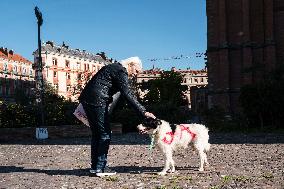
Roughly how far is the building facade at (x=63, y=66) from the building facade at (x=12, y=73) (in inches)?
189

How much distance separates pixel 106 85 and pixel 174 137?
4.89ft

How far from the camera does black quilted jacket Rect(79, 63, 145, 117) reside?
6.82 m

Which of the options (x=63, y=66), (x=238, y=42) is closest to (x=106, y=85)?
(x=238, y=42)

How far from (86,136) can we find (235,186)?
1586 centimetres

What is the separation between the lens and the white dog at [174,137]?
6.65 meters

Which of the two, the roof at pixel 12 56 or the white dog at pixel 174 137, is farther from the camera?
the roof at pixel 12 56

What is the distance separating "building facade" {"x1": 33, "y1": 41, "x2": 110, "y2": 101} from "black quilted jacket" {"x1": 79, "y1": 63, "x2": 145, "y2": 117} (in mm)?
76620

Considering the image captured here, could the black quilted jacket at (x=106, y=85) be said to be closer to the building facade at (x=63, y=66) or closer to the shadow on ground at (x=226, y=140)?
the shadow on ground at (x=226, y=140)

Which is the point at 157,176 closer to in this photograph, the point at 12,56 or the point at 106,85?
the point at 106,85

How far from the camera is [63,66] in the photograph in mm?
90750

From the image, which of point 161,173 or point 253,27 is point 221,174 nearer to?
point 161,173

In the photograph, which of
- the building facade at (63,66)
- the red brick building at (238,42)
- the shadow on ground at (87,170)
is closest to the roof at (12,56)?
the building facade at (63,66)

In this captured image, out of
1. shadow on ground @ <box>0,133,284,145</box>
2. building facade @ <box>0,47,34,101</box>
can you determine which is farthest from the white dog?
building facade @ <box>0,47,34,101</box>

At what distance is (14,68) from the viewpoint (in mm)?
90500
